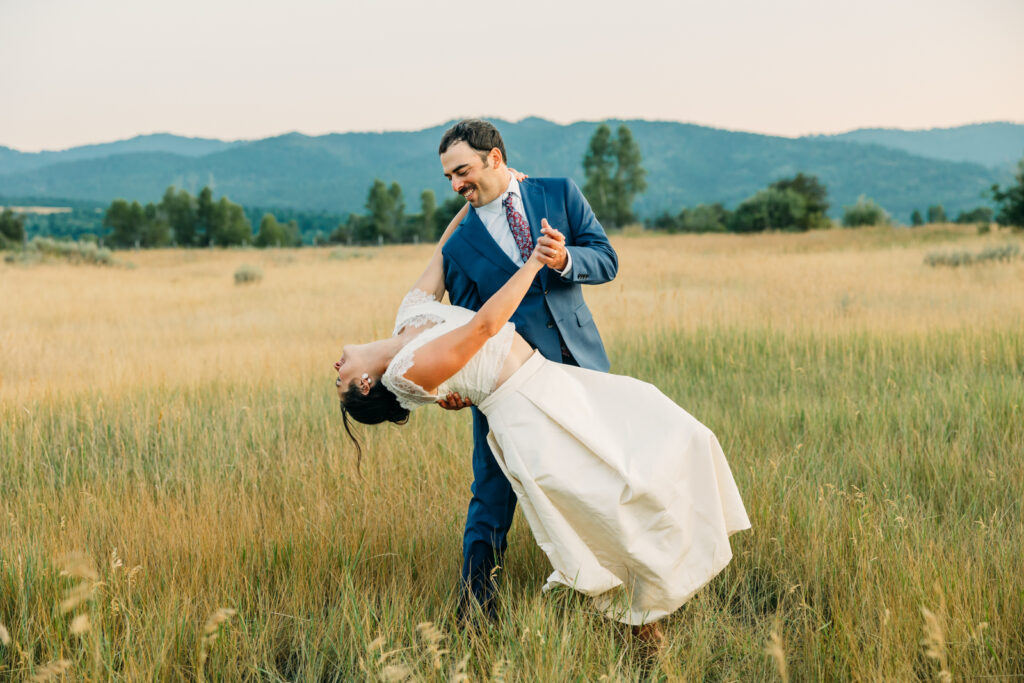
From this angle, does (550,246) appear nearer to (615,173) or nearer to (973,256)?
(973,256)

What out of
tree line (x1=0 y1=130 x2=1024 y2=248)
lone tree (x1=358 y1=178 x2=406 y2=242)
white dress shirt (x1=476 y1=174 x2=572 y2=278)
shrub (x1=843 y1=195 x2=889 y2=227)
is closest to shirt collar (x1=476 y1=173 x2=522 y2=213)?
white dress shirt (x1=476 y1=174 x2=572 y2=278)

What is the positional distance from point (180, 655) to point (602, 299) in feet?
34.2

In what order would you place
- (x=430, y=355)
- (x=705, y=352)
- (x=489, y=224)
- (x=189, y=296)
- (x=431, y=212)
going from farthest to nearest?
(x=431, y=212)
(x=189, y=296)
(x=705, y=352)
(x=489, y=224)
(x=430, y=355)

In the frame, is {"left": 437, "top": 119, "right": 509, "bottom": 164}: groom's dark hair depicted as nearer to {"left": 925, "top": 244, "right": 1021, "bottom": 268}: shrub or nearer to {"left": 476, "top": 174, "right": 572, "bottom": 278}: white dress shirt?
{"left": 476, "top": 174, "right": 572, "bottom": 278}: white dress shirt

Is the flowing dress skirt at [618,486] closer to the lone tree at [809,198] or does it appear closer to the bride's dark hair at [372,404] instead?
the bride's dark hair at [372,404]

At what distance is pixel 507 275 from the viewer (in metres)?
2.82

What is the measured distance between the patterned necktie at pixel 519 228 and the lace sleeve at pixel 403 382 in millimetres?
735

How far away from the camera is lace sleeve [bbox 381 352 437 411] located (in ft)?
7.91

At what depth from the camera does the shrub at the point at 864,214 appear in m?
64.3

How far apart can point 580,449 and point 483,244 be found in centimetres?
95

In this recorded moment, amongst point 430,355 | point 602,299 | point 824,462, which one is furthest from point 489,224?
point 602,299

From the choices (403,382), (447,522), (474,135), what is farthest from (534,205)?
(447,522)

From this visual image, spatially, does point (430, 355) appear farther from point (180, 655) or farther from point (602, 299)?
point (602, 299)

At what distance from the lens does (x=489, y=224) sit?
9.46ft
